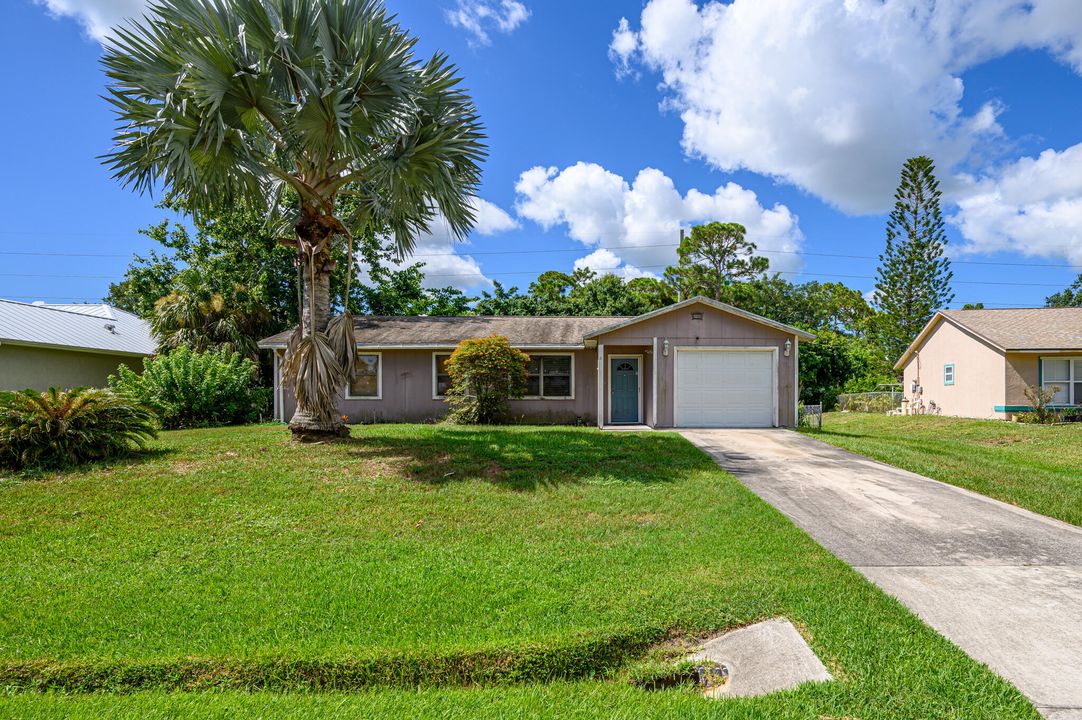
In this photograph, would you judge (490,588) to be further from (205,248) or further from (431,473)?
(205,248)

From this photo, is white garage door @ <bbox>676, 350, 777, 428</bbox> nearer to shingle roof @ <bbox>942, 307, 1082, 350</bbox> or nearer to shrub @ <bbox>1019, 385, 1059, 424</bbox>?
shingle roof @ <bbox>942, 307, 1082, 350</bbox>

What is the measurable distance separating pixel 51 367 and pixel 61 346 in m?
0.99

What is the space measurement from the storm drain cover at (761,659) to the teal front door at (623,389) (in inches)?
444

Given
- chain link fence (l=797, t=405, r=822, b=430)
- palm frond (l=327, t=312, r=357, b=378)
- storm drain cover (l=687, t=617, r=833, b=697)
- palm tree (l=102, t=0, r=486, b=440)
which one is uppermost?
palm tree (l=102, t=0, r=486, b=440)

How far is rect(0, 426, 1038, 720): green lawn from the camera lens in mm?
2850

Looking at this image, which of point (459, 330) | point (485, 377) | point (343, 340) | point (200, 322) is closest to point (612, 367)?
point (485, 377)

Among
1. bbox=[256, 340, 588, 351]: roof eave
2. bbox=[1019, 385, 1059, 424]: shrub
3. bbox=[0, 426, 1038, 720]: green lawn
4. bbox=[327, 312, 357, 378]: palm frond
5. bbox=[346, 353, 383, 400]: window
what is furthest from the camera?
bbox=[1019, 385, 1059, 424]: shrub

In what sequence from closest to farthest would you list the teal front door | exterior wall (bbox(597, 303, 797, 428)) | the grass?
1. the grass
2. exterior wall (bbox(597, 303, 797, 428))
3. the teal front door

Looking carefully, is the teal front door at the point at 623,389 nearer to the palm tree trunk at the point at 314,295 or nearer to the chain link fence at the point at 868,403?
the palm tree trunk at the point at 314,295

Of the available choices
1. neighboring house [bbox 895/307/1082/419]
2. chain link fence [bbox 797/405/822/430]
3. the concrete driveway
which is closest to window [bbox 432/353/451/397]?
the concrete driveway

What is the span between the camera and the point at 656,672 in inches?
123

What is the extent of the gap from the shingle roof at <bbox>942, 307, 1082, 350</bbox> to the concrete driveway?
1328 cm

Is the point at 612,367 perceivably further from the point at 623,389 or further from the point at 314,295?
the point at 314,295

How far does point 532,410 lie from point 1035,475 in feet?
34.0
